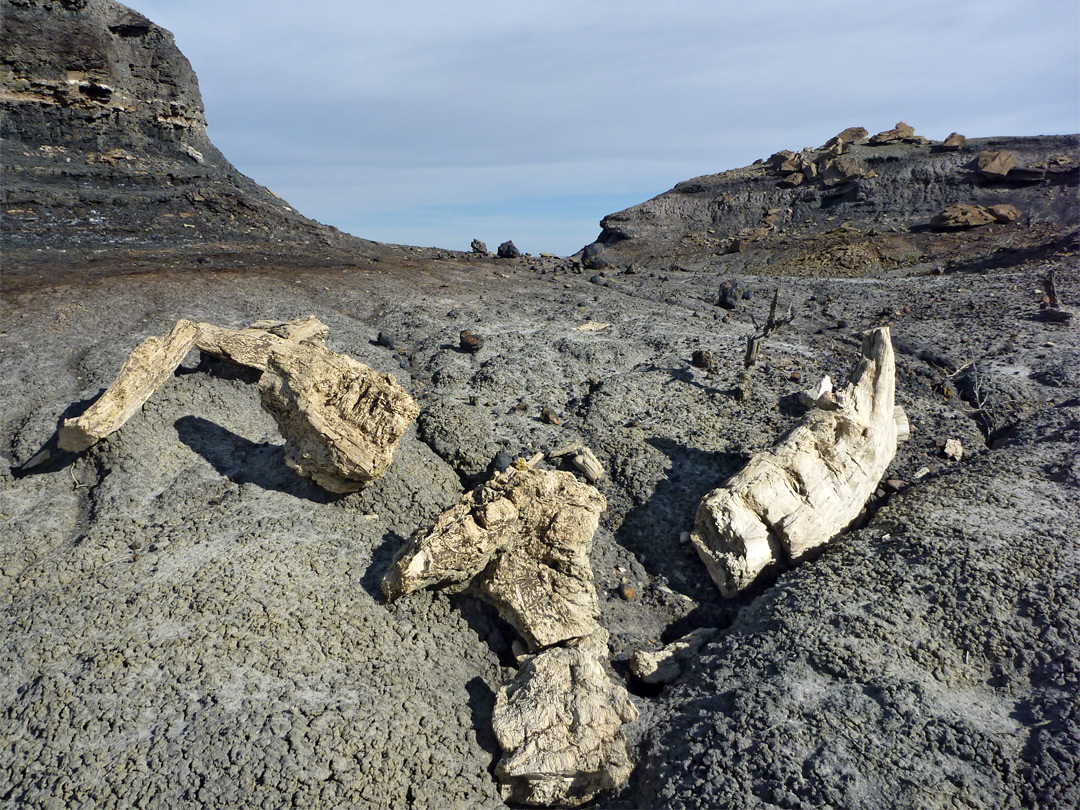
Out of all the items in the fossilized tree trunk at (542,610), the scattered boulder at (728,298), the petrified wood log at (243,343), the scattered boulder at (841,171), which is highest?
the scattered boulder at (841,171)

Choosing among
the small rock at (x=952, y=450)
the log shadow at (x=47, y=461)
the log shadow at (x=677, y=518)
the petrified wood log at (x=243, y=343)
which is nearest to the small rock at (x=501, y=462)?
the log shadow at (x=677, y=518)

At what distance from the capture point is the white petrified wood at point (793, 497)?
3.94 metres

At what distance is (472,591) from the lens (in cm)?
379

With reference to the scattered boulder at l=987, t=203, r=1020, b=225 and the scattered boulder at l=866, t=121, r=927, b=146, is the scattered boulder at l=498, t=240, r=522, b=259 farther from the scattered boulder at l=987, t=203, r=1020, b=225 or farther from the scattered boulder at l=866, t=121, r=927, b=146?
the scattered boulder at l=866, t=121, r=927, b=146

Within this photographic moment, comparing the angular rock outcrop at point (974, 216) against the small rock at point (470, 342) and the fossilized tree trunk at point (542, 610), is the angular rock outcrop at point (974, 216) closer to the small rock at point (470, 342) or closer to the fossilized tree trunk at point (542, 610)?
the small rock at point (470, 342)

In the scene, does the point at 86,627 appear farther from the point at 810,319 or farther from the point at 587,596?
the point at 810,319

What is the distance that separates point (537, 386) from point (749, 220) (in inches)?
711

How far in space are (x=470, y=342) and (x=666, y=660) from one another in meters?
4.13

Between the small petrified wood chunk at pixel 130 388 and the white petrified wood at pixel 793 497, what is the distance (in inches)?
154

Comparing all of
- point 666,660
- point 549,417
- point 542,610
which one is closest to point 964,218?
point 549,417

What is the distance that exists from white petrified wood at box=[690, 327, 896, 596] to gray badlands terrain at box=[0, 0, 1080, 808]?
22 cm

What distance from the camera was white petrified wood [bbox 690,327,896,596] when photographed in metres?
3.94

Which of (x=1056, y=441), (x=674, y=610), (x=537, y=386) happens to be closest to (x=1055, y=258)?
(x=1056, y=441)

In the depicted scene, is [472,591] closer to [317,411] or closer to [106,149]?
[317,411]
